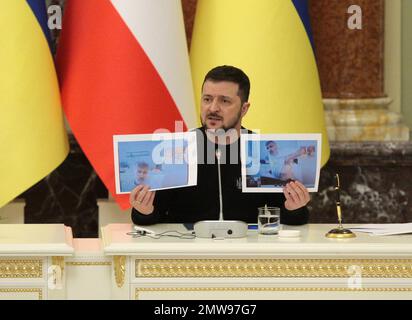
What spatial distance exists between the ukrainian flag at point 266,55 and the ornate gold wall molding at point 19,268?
1707mm

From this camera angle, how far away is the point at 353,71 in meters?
5.81

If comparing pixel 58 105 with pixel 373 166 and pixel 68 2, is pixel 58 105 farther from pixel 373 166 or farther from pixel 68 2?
pixel 373 166

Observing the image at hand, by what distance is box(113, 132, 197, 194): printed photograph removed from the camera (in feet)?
12.3

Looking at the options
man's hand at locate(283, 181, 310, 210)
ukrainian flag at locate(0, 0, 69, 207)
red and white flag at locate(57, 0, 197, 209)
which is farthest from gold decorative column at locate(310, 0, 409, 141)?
man's hand at locate(283, 181, 310, 210)

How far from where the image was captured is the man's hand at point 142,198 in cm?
382

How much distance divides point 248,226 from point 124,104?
1.16 m

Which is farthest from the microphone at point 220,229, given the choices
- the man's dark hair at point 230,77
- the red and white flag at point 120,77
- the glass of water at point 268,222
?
the red and white flag at point 120,77

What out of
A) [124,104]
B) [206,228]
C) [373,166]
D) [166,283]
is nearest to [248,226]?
[206,228]

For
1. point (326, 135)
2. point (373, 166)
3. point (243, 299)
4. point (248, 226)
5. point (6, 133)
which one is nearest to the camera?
point (243, 299)

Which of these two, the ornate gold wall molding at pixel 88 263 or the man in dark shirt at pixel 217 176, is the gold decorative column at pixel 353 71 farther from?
the ornate gold wall molding at pixel 88 263

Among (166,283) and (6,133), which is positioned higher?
(6,133)

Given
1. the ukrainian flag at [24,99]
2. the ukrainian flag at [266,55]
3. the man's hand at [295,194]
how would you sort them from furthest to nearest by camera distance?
the ukrainian flag at [266,55] < the ukrainian flag at [24,99] < the man's hand at [295,194]

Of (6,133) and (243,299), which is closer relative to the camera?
(243,299)

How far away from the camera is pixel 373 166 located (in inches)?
225
